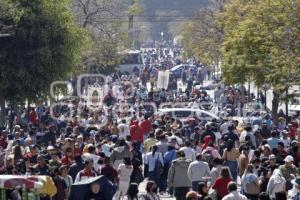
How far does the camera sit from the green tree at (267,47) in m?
30.7

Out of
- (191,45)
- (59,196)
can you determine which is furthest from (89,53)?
(59,196)

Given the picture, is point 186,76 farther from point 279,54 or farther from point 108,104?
point 279,54

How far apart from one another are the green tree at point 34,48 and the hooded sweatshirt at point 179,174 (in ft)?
42.3

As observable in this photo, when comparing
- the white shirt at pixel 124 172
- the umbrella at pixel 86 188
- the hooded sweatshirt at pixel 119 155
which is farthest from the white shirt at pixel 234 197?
the hooded sweatshirt at pixel 119 155

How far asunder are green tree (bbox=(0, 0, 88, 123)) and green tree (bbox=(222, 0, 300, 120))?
547 centimetres

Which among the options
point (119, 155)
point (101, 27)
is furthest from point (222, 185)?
point (101, 27)

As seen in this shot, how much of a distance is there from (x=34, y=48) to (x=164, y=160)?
11.4 meters

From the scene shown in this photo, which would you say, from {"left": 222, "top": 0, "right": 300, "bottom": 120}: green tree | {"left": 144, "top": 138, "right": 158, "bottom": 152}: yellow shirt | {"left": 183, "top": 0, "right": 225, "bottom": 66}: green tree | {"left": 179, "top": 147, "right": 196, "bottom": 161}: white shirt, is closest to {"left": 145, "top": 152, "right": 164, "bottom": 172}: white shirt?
{"left": 179, "top": 147, "right": 196, "bottom": 161}: white shirt

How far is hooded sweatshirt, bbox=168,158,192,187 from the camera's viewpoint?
25.6 metres

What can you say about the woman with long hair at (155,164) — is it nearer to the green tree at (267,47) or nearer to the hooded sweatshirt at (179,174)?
the hooded sweatshirt at (179,174)

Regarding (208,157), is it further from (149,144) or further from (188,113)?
(188,113)

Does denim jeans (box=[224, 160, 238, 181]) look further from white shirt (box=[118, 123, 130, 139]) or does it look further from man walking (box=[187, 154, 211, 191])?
white shirt (box=[118, 123, 130, 139])

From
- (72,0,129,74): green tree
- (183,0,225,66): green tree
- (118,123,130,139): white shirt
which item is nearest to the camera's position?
(118,123,130,139): white shirt

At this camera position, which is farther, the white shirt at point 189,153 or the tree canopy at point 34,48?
the tree canopy at point 34,48
